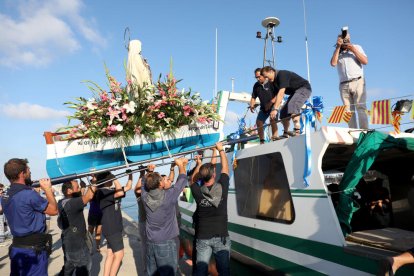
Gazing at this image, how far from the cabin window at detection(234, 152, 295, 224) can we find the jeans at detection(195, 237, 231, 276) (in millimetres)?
895

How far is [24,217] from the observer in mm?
3643

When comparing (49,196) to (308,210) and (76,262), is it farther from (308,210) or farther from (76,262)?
(308,210)

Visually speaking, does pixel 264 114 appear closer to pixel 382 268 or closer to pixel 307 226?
pixel 307 226

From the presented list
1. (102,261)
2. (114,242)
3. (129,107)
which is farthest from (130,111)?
(102,261)

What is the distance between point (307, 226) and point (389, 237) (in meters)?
1.54

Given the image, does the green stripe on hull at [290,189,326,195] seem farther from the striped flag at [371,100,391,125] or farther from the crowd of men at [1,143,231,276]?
the striped flag at [371,100,391,125]

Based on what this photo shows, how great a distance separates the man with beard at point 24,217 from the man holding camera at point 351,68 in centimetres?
543

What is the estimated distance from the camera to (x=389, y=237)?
427 cm

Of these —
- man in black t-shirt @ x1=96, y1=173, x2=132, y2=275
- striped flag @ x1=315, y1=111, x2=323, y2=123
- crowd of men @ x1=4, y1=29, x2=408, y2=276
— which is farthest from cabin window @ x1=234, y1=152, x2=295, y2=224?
man in black t-shirt @ x1=96, y1=173, x2=132, y2=275

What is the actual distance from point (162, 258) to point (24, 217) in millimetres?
1971

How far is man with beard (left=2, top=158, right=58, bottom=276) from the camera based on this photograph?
3.63 meters

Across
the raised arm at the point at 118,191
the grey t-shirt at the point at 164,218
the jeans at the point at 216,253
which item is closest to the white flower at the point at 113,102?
the raised arm at the point at 118,191

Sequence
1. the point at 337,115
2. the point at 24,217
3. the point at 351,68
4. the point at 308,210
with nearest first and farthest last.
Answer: the point at 24,217 < the point at 308,210 < the point at 337,115 < the point at 351,68

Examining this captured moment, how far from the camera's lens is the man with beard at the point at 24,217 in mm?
3633
